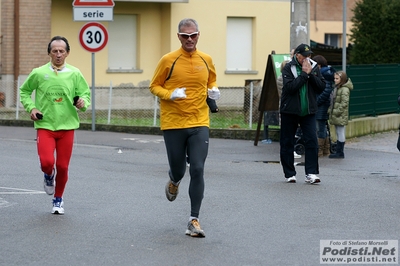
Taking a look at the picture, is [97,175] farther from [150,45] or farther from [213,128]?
[150,45]

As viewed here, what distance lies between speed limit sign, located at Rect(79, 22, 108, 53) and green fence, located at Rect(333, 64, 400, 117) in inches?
191

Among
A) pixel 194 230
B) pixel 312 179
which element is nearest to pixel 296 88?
pixel 312 179

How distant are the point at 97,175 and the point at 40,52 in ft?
45.4

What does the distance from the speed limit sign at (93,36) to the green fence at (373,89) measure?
4.86 metres

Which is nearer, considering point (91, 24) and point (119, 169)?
point (119, 169)

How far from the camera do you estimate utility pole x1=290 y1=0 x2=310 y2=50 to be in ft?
58.0

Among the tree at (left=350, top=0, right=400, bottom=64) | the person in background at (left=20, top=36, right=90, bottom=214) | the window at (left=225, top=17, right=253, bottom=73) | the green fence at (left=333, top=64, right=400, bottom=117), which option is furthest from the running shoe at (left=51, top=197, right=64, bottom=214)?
the window at (left=225, top=17, right=253, bottom=73)

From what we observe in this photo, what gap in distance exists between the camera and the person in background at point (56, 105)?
9.31m

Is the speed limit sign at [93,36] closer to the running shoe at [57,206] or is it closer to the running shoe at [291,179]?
the running shoe at [291,179]

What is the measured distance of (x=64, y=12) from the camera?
26.7m

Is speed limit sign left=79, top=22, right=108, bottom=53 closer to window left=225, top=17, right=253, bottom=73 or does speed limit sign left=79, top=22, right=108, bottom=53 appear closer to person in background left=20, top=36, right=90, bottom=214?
window left=225, top=17, right=253, bottom=73

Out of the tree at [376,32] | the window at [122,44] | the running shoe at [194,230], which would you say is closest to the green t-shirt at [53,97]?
the running shoe at [194,230]

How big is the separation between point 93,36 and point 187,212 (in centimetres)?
1084

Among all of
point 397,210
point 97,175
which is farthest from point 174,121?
point 97,175
